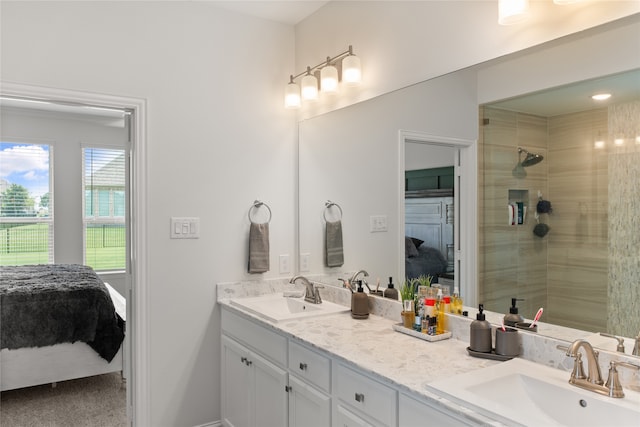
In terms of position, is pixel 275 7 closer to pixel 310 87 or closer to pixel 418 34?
pixel 310 87

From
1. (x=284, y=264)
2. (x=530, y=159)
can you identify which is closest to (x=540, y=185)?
(x=530, y=159)

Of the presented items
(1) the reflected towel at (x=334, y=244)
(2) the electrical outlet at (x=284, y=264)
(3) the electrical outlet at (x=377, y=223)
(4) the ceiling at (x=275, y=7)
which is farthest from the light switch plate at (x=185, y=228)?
(4) the ceiling at (x=275, y=7)

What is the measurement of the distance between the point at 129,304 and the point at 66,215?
3.79 metres

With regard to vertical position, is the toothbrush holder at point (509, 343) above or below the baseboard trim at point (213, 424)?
above

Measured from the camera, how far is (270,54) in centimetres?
303

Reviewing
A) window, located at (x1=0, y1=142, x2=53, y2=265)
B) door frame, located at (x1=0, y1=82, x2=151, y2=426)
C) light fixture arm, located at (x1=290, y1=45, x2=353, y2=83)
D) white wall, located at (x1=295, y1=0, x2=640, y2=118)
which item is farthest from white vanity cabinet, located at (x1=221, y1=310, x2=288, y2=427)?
window, located at (x1=0, y1=142, x2=53, y2=265)

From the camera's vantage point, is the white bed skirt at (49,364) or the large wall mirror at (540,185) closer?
the large wall mirror at (540,185)

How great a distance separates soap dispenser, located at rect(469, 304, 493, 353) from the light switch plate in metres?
1.70

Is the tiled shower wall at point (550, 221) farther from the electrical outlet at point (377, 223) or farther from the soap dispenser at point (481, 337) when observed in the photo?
the electrical outlet at point (377, 223)

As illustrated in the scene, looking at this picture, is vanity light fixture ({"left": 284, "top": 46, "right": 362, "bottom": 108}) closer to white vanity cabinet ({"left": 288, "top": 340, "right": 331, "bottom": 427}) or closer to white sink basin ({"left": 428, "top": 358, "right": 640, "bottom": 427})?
white vanity cabinet ({"left": 288, "top": 340, "right": 331, "bottom": 427})

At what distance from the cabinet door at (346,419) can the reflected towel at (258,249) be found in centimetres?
127

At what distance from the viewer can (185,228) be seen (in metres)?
2.73

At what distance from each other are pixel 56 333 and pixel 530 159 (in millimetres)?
3573

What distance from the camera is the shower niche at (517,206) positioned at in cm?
172
